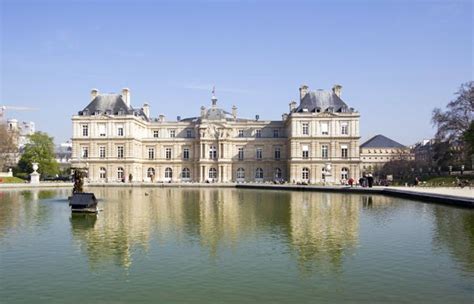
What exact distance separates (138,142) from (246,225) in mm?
54954

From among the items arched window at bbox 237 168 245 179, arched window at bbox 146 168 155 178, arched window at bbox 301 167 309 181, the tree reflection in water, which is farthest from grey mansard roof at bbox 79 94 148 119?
the tree reflection in water

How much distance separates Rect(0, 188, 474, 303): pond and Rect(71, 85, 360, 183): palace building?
43948 mm

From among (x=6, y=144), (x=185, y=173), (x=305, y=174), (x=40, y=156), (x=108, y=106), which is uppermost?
(x=108, y=106)

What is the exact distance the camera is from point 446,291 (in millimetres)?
10469

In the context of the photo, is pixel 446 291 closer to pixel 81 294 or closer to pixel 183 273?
pixel 183 273

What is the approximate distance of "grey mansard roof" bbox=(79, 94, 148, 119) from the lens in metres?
70.6

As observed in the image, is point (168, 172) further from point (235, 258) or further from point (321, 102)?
point (235, 258)

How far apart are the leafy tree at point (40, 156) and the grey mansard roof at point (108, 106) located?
8097 mm

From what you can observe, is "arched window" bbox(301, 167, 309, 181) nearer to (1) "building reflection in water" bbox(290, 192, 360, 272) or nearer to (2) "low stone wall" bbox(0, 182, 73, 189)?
(2) "low stone wall" bbox(0, 182, 73, 189)

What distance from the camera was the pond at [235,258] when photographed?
10305 mm

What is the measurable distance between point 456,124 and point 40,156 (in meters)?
59.3

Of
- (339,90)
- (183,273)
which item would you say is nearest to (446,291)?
(183,273)

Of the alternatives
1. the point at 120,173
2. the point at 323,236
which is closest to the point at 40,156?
the point at 120,173

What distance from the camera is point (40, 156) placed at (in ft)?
235
